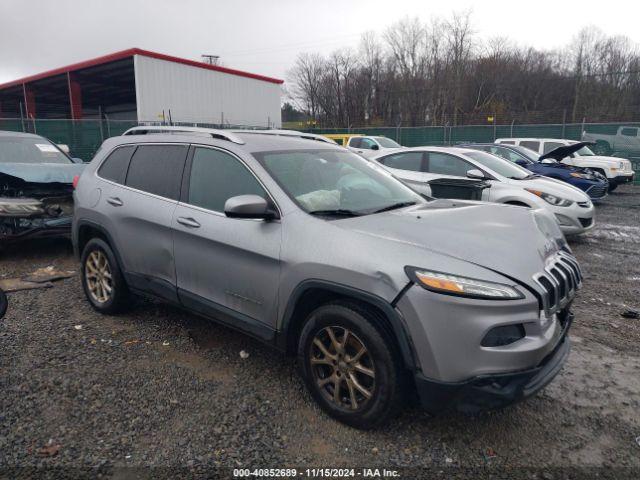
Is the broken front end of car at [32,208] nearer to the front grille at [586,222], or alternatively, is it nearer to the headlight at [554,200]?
the headlight at [554,200]

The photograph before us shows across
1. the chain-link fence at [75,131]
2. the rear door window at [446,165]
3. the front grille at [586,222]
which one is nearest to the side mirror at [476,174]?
the rear door window at [446,165]

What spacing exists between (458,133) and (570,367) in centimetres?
2085

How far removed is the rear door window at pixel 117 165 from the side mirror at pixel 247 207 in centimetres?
187

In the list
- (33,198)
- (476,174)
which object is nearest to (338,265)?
(33,198)

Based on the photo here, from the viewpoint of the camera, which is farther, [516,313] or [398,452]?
[398,452]

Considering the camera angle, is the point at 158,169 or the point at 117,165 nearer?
the point at 158,169

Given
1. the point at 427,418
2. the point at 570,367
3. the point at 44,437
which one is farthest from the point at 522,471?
the point at 44,437

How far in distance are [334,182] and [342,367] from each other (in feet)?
4.63

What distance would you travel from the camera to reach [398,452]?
8.70ft

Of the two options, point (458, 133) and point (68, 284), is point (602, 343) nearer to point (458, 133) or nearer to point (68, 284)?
point (68, 284)

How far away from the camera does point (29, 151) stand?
309 inches

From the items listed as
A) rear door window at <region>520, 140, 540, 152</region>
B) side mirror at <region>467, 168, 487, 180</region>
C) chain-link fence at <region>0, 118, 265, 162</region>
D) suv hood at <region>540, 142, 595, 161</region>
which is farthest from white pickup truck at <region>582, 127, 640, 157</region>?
chain-link fence at <region>0, 118, 265, 162</region>

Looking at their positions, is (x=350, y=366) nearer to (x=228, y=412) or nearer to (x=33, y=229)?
(x=228, y=412)

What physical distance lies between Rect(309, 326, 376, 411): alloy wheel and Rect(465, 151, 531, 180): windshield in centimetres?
626
